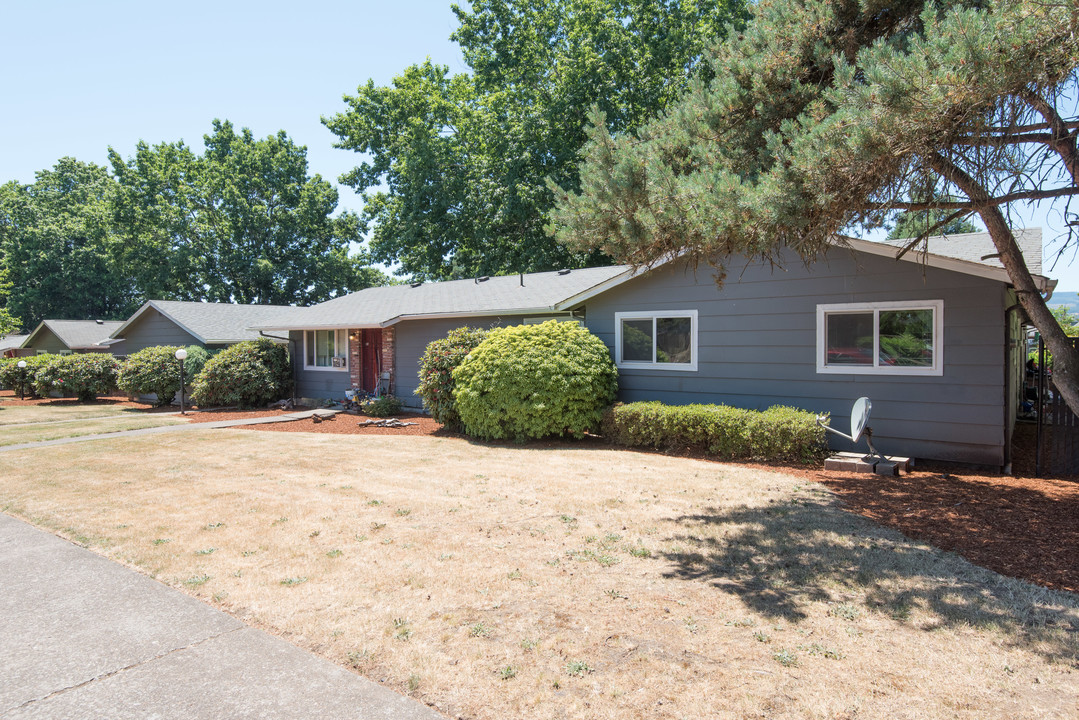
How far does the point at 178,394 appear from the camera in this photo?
765 inches

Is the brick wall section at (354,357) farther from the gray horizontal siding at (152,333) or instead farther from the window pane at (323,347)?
the gray horizontal siding at (152,333)

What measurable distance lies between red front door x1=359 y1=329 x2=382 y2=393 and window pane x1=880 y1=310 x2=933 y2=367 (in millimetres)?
12697

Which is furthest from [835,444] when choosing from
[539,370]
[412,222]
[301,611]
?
[412,222]

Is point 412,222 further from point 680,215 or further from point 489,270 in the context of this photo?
point 680,215

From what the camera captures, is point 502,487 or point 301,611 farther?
point 502,487

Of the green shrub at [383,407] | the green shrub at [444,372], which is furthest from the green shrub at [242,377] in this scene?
the green shrub at [444,372]

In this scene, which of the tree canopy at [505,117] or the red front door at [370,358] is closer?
the red front door at [370,358]

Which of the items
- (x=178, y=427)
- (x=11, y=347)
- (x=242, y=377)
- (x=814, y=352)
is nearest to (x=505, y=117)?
(x=242, y=377)

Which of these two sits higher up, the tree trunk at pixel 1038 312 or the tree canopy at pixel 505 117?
the tree canopy at pixel 505 117

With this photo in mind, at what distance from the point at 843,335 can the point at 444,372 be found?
23.6 ft

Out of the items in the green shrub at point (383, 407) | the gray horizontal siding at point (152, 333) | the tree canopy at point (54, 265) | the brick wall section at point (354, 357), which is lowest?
the green shrub at point (383, 407)

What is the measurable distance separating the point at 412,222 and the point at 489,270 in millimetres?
3828

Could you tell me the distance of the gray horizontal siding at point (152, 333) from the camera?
21172 millimetres

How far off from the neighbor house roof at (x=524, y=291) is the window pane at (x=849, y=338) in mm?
1016
